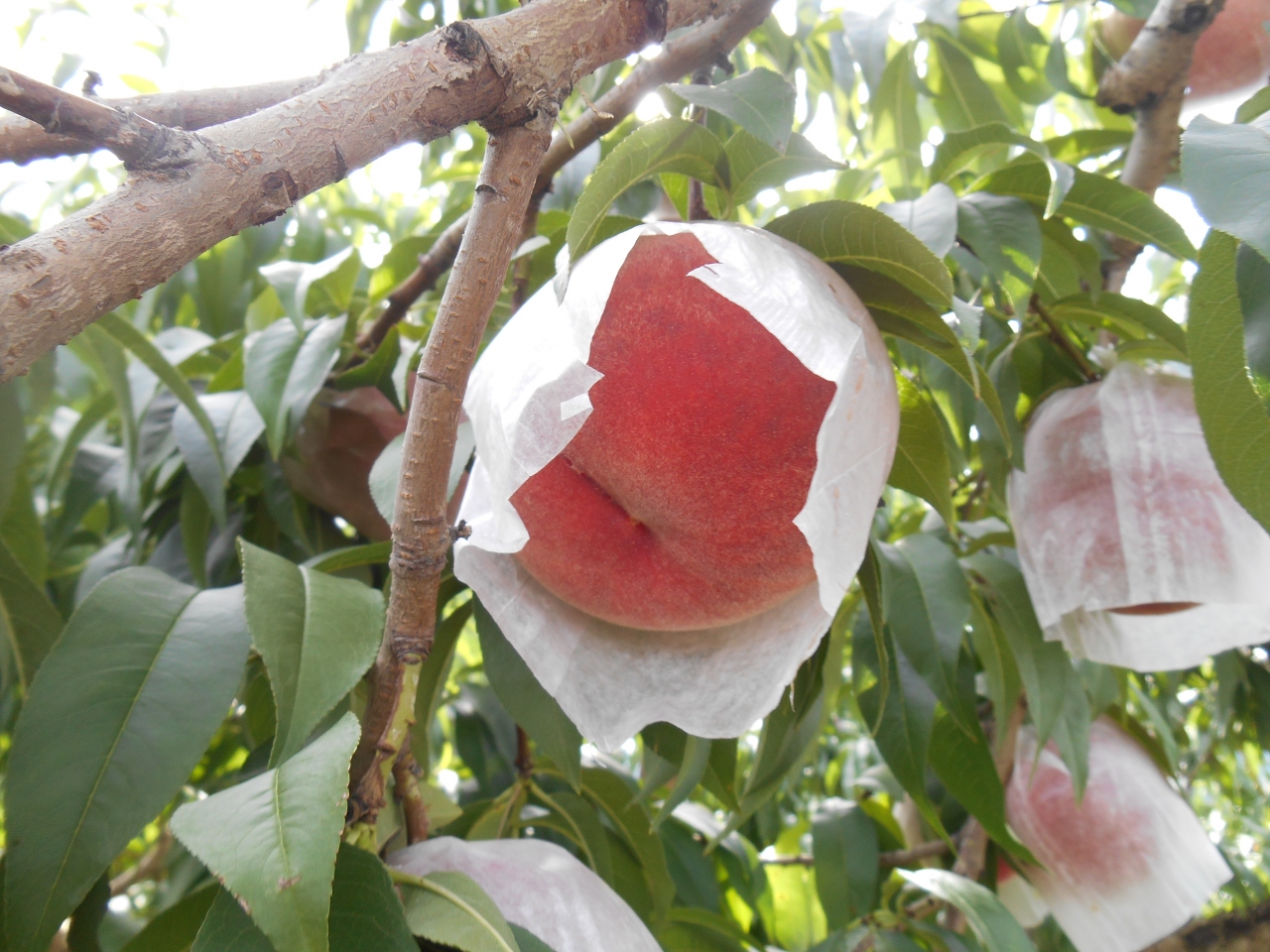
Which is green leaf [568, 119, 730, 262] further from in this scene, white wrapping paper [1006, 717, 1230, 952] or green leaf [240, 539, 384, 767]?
white wrapping paper [1006, 717, 1230, 952]

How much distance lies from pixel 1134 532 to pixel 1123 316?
0.18 m

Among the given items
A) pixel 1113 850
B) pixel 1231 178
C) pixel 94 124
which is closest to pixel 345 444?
pixel 94 124

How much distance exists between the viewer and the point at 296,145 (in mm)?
337

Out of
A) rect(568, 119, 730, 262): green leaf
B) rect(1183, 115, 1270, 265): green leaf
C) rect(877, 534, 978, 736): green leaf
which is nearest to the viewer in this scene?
rect(1183, 115, 1270, 265): green leaf

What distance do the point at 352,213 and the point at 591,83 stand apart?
52 centimetres

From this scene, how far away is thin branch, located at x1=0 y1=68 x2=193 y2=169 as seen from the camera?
0.85 ft

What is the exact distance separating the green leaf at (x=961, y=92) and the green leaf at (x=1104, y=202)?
401 millimetres

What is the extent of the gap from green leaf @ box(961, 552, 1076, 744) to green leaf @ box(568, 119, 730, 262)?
1.44 feet

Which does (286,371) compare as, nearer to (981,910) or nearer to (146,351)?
(146,351)

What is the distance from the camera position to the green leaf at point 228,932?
0.40 metres

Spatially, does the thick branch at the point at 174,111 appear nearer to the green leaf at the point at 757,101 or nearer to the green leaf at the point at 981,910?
the green leaf at the point at 757,101

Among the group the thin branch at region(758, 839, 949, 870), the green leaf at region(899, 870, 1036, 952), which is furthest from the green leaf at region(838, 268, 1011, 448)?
the thin branch at region(758, 839, 949, 870)

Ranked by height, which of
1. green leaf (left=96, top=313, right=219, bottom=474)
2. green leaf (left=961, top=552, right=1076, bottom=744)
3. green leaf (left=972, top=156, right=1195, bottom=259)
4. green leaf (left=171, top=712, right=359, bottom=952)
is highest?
green leaf (left=972, top=156, right=1195, bottom=259)

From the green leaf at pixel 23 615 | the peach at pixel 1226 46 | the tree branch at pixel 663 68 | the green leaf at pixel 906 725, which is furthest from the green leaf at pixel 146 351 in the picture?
the peach at pixel 1226 46
